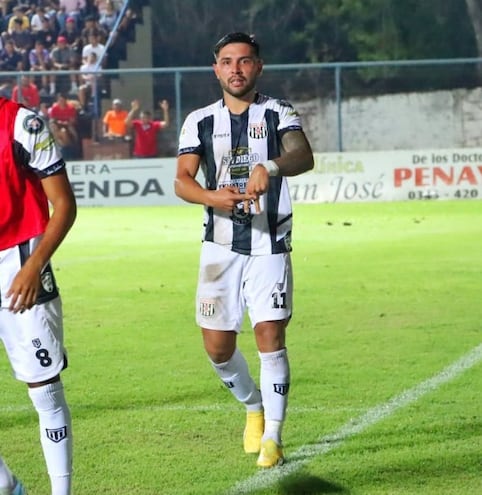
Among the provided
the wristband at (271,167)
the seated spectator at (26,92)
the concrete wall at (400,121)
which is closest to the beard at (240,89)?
the wristband at (271,167)

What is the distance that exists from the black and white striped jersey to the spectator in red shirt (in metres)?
19.3

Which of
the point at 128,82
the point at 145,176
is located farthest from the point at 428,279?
the point at 128,82

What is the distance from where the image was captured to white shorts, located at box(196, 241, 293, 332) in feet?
20.4

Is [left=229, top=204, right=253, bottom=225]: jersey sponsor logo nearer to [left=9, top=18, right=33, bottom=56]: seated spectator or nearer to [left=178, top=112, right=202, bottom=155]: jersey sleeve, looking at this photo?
[left=178, top=112, right=202, bottom=155]: jersey sleeve

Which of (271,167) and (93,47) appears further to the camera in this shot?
(93,47)

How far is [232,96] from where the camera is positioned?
245 inches

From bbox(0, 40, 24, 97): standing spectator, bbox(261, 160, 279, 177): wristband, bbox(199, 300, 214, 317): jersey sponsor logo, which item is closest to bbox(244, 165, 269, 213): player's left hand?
bbox(261, 160, 279, 177): wristband

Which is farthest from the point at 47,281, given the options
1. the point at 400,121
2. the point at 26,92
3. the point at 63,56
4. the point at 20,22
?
the point at 20,22

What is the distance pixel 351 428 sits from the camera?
22.3 feet

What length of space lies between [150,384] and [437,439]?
2337 millimetres

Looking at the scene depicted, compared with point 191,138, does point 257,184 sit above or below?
below

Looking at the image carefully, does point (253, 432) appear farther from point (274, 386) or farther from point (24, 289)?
point (24, 289)

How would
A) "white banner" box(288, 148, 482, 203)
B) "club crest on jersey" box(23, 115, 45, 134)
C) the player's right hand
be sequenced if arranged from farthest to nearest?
"white banner" box(288, 148, 482, 203), the player's right hand, "club crest on jersey" box(23, 115, 45, 134)

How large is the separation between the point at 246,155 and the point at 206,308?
0.79 metres
